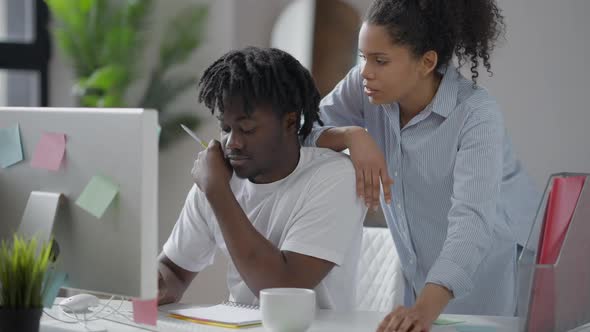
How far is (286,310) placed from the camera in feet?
4.80

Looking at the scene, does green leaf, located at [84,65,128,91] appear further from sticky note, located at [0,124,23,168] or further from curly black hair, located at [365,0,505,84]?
sticky note, located at [0,124,23,168]

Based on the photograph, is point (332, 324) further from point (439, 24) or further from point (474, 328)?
point (439, 24)

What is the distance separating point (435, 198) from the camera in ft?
6.68

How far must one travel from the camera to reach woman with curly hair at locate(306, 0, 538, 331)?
1.76 meters

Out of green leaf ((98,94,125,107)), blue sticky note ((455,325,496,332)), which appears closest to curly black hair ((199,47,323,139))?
blue sticky note ((455,325,496,332))

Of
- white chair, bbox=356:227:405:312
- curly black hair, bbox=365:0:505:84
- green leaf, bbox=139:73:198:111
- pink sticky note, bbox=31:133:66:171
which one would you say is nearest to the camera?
pink sticky note, bbox=31:133:66:171

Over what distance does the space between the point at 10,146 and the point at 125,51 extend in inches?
115

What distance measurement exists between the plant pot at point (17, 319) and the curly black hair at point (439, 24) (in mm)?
973

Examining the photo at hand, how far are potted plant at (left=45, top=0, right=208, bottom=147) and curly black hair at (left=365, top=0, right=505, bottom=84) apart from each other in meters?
2.54

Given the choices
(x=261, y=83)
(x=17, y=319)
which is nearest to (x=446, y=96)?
(x=261, y=83)

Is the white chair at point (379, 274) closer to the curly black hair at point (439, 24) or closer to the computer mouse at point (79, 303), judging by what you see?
the curly black hair at point (439, 24)

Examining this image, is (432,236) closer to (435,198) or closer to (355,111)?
(435,198)

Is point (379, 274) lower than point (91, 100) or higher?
lower

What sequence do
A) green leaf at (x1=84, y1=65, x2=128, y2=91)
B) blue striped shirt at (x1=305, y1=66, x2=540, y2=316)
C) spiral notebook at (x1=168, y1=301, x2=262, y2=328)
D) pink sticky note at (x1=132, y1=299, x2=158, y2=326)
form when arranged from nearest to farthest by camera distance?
pink sticky note at (x1=132, y1=299, x2=158, y2=326) → spiral notebook at (x1=168, y1=301, x2=262, y2=328) → blue striped shirt at (x1=305, y1=66, x2=540, y2=316) → green leaf at (x1=84, y1=65, x2=128, y2=91)
